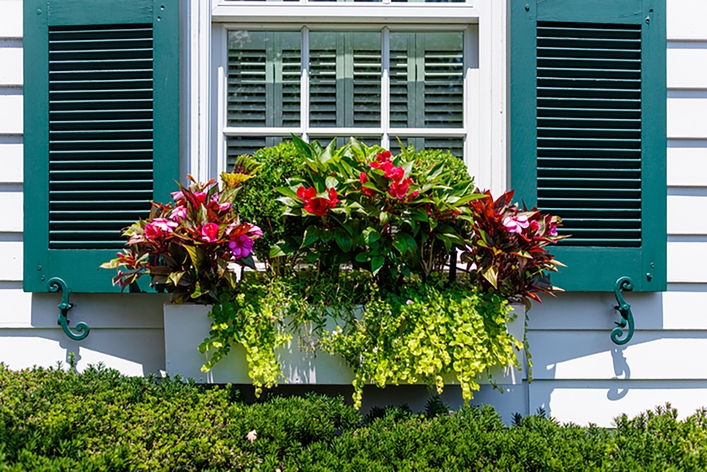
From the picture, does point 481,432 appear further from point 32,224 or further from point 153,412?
point 32,224

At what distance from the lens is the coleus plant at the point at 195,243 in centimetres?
200

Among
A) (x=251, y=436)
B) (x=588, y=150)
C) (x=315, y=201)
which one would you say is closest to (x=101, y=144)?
(x=315, y=201)

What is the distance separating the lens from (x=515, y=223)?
203cm

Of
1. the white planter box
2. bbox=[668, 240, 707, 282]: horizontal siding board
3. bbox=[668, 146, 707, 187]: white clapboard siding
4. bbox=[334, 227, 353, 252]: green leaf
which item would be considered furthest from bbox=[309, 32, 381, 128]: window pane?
bbox=[668, 240, 707, 282]: horizontal siding board

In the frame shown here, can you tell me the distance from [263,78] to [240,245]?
0.90 metres

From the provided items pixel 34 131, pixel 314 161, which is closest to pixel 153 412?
pixel 314 161

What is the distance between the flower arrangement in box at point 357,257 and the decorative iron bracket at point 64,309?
330mm

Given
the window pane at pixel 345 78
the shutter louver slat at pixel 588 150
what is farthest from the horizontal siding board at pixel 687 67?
the window pane at pixel 345 78

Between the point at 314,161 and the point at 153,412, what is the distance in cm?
105

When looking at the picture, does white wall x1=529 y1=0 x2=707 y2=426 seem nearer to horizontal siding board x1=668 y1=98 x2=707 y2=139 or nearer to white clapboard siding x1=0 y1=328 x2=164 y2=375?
horizontal siding board x1=668 y1=98 x2=707 y2=139

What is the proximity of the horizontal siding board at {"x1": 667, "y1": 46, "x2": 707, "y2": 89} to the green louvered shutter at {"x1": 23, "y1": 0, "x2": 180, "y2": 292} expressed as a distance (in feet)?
6.92

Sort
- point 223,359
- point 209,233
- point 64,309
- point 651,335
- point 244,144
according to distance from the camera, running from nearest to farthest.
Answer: point 209,233 < point 223,359 < point 64,309 < point 651,335 < point 244,144

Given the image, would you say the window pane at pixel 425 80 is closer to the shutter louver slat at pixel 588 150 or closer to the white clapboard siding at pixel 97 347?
the shutter louver slat at pixel 588 150

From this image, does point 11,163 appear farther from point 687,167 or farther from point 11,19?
point 687,167
